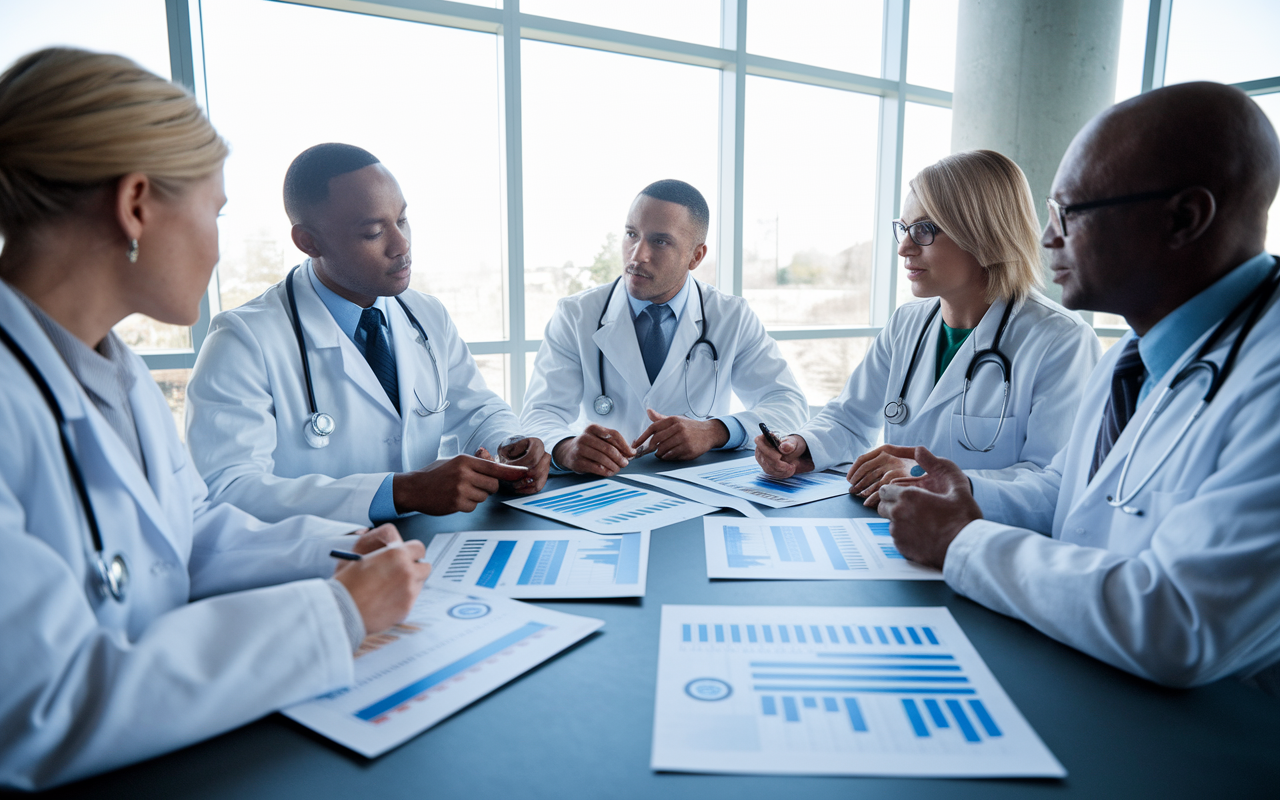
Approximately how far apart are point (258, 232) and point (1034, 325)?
3132mm

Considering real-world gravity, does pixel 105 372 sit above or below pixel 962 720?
above

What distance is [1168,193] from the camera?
1116 millimetres

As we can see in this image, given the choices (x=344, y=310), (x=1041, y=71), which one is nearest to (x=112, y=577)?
(x=344, y=310)

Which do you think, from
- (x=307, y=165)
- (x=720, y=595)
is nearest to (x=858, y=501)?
(x=720, y=595)

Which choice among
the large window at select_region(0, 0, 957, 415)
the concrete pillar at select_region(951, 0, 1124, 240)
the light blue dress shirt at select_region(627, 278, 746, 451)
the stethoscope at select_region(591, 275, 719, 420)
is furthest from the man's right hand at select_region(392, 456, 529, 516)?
the concrete pillar at select_region(951, 0, 1124, 240)

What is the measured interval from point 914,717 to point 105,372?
1.06 metres

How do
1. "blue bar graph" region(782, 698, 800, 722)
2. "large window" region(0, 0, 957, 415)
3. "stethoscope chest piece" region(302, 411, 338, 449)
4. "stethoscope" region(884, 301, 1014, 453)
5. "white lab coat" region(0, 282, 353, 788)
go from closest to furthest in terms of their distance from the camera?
"white lab coat" region(0, 282, 353, 788), "blue bar graph" region(782, 698, 800, 722), "stethoscope chest piece" region(302, 411, 338, 449), "stethoscope" region(884, 301, 1014, 453), "large window" region(0, 0, 957, 415)

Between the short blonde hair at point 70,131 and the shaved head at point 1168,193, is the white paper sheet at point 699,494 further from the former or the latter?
the short blonde hair at point 70,131

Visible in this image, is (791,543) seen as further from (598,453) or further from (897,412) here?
(897,412)

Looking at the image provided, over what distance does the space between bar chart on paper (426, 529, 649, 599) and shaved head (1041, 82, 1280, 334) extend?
3.11ft

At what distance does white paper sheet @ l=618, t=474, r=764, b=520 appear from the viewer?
1.45 m

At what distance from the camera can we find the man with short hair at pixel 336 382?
57.0 inches

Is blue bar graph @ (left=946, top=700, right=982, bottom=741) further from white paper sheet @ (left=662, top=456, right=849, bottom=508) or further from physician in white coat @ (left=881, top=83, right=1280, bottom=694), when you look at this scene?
white paper sheet @ (left=662, top=456, right=849, bottom=508)

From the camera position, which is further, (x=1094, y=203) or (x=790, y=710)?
(x=1094, y=203)
